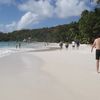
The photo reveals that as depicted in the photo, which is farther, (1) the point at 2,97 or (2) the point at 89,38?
(2) the point at 89,38

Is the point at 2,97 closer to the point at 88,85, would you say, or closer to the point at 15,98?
the point at 15,98

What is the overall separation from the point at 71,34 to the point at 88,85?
9893cm

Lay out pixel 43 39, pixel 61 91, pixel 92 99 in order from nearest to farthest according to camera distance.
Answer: pixel 92 99
pixel 61 91
pixel 43 39

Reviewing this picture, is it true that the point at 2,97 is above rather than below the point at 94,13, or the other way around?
below

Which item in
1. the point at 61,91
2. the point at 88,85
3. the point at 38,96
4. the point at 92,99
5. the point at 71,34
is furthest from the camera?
the point at 71,34

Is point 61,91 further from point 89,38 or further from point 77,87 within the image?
point 89,38

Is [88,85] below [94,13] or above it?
below

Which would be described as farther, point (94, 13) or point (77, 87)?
point (94, 13)

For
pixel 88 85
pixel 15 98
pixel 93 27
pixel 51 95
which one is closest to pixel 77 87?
pixel 88 85

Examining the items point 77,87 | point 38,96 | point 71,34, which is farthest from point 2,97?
point 71,34

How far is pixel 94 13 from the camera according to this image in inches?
2813

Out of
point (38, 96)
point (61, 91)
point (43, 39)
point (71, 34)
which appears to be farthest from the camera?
point (43, 39)

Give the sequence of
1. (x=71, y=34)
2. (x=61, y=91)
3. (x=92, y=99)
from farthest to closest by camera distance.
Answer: (x=71, y=34) < (x=61, y=91) < (x=92, y=99)

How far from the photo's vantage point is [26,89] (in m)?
7.66
